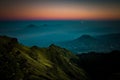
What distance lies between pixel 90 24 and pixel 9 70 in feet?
114

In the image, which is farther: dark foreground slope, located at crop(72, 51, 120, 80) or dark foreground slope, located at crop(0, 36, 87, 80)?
dark foreground slope, located at crop(72, 51, 120, 80)

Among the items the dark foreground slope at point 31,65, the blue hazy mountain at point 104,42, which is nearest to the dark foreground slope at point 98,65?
the dark foreground slope at point 31,65

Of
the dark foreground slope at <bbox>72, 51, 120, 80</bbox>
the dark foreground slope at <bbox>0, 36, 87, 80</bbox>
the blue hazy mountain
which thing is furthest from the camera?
the dark foreground slope at <bbox>72, 51, 120, 80</bbox>

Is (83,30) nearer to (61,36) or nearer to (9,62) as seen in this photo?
(61,36)

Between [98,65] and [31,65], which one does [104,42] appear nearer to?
[31,65]

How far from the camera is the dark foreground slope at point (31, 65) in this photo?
2638 inches

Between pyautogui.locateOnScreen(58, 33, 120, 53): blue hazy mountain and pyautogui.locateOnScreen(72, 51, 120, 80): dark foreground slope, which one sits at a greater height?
pyautogui.locateOnScreen(58, 33, 120, 53): blue hazy mountain

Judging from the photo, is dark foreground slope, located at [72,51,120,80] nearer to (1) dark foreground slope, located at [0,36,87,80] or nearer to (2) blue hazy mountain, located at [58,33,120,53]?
(1) dark foreground slope, located at [0,36,87,80]

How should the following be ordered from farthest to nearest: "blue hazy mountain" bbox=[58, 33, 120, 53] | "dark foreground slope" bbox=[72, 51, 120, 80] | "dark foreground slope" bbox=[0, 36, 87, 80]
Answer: "dark foreground slope" bbox=[72, 51, 120, 80]
"dark foreground slope" bbox=[0, 36, 87, 80]
"blue hazy mountain" bbox=[58, 33, 120, 53]

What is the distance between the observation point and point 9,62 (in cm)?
7438

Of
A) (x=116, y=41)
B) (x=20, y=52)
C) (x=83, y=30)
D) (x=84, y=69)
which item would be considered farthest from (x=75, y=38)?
(x=84, y=69)

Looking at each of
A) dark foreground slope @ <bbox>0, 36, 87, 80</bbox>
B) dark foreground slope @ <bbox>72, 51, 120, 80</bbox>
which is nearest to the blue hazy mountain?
dark foreground slope @ <bbox>0, 36, 87, 80</bbox>

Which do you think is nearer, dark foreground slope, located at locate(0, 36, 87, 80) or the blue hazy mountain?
the blue hazy mountain

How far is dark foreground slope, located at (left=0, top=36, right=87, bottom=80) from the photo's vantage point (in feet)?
220
